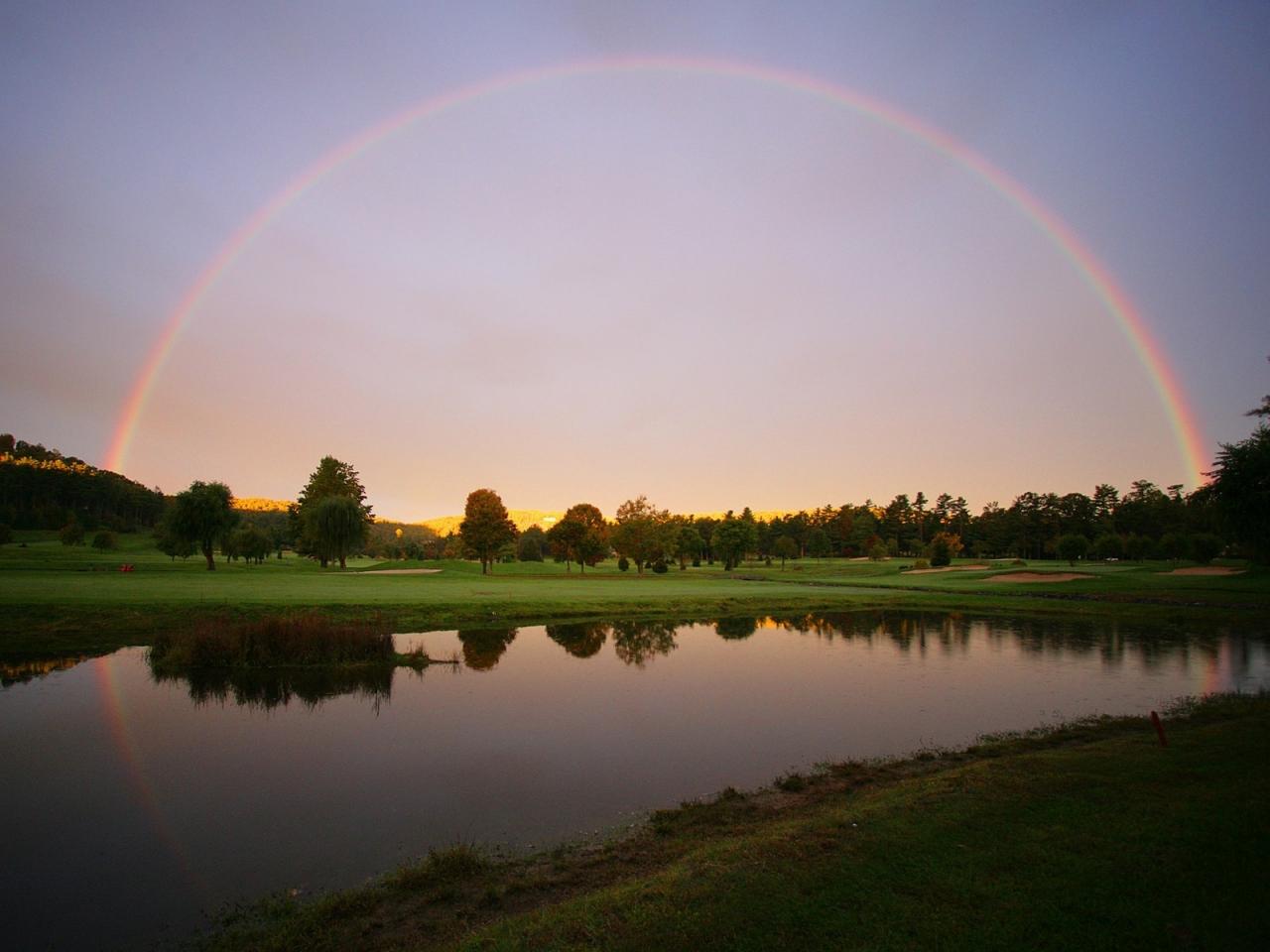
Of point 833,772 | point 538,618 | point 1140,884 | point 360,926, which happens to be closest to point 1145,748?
point 833,772

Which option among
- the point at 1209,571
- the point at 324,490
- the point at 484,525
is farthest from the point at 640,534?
the point at 1209,571

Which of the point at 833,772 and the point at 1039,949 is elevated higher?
the point at 1039,949

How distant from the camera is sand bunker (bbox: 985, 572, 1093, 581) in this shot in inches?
2435

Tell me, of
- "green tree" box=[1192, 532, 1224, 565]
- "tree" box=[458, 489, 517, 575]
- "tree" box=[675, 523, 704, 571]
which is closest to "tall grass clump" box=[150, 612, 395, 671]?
"tree" box=[458, 489, 517, 575]

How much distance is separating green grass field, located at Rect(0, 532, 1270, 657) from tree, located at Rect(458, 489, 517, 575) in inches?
841

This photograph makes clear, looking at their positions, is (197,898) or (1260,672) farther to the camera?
(1260,672)

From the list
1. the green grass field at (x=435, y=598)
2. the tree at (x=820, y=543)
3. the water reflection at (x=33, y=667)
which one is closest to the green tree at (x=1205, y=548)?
the green grass field at (x=435, y=598)

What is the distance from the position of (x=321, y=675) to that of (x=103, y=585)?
26.6m

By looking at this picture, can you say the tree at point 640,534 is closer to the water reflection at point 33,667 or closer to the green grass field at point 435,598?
the green grass field at point 435,598

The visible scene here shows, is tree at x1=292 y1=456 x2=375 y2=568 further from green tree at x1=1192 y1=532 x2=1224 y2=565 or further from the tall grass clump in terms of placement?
green tree at x1=1192 y1=532 x2=1224 y2=565

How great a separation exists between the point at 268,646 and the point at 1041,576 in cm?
6906

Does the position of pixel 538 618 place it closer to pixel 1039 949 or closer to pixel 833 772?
pixel 833 772

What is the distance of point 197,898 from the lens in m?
8.55

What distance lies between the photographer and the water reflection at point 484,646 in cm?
2636
